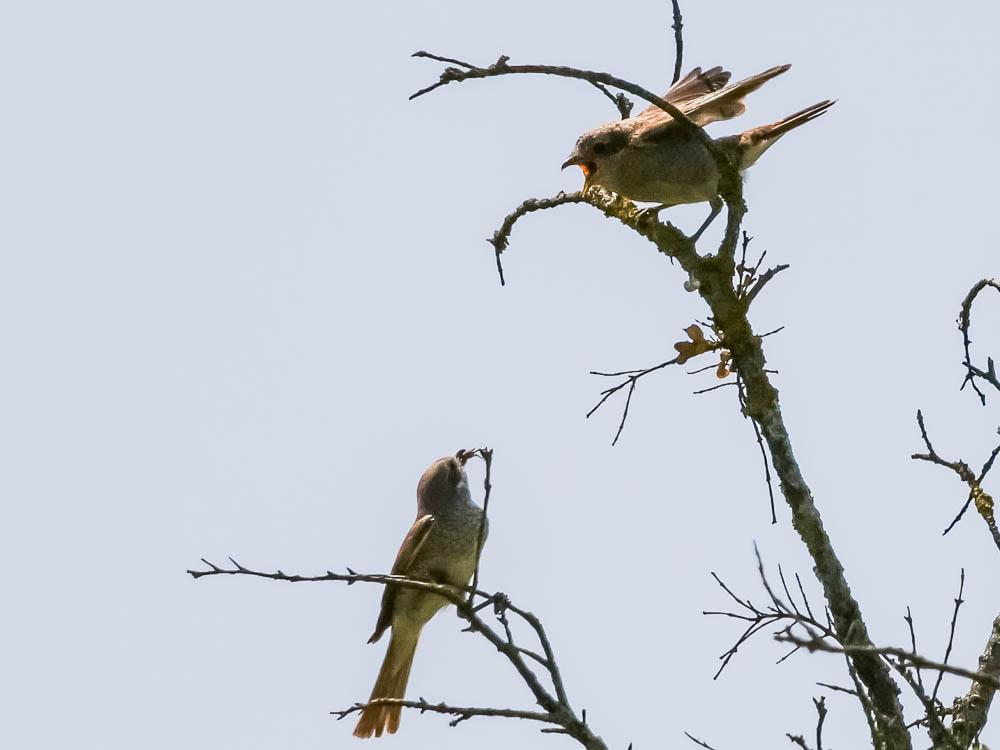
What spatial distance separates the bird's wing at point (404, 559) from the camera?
8.54 m

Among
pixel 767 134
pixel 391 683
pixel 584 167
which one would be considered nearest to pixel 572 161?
pixel 584 167

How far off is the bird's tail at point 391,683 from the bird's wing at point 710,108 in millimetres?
3617

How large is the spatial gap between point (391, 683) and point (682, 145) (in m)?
4.17

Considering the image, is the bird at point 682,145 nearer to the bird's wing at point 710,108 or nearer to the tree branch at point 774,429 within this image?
the bird's wing at point 710,108

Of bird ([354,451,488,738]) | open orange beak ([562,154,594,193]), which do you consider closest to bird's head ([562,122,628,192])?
open orange beak ([562,154,594,193])

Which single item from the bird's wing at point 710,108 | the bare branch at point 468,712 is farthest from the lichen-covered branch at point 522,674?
the bird's wing at point 710,108

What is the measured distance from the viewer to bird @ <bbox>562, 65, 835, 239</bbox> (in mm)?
6941

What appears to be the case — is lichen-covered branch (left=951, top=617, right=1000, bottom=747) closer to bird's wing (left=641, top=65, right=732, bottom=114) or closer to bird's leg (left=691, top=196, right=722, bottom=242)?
bird's leg (left=691, top=196, right=722, bottom=242)

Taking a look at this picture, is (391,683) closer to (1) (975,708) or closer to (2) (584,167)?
(2) (584,167)

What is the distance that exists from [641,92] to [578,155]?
110 inches

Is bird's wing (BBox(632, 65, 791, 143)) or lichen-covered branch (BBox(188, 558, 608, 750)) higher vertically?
bird's wing (BBox(632, 65, 791, 143))

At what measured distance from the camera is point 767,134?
718 cm

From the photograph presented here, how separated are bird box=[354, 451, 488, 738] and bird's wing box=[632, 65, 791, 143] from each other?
2.68 m

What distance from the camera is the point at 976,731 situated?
18.0 feet
